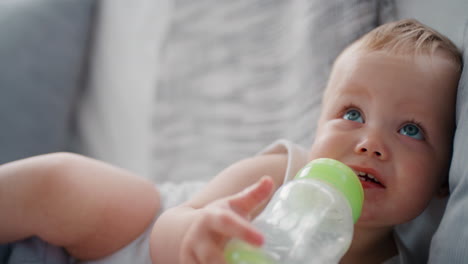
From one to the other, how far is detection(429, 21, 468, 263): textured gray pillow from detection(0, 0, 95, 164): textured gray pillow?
0.94 m

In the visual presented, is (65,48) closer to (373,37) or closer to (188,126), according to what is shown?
(188,126)

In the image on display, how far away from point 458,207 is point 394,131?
0.15 m

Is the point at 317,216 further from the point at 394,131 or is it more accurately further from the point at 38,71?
the point at 38,71

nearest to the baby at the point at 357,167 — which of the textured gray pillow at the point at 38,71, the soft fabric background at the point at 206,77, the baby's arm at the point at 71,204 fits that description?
the baby's arm at the point at 71,204

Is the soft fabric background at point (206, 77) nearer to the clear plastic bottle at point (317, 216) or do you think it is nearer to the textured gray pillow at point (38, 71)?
the textured gray pillow at point (38, 71)

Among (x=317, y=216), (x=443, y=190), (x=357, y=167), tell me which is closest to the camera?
(x=317, y=216)

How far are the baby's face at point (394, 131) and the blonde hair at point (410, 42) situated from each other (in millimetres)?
17

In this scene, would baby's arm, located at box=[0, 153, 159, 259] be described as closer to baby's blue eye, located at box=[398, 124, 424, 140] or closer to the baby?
the baby

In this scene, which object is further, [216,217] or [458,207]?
[458,207]

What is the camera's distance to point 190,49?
1.38 meters

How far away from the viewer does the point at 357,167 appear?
72cm

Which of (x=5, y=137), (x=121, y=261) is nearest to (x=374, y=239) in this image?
(x=121, y=261)

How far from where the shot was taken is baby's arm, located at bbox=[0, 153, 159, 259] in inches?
29.3

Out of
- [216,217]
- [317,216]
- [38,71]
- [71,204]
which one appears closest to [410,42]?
[317,216]
